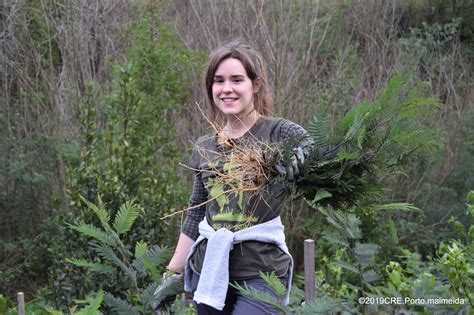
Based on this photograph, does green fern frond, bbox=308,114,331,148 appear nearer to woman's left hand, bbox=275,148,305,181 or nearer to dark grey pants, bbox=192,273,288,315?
woman's left hand, bbox=275,148,305,181

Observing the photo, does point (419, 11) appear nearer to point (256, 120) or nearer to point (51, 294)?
point (51, 294)

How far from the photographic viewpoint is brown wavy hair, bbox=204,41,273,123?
260cm

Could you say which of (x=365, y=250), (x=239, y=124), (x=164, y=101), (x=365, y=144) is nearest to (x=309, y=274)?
(x=365, y=250)

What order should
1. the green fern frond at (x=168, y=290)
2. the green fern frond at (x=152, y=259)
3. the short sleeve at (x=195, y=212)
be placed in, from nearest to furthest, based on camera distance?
the green fern frond at (x=152, y=259) < the green fern frond at (x=168, y=290) < the short sleeve at (x=195, y=212)

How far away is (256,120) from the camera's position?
2.59 m

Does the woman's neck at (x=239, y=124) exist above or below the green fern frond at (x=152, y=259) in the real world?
above

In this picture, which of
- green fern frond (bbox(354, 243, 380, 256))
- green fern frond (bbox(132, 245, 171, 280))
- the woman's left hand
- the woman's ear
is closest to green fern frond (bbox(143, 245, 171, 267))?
green fern frond (bbox(132, 245, 171, 280))

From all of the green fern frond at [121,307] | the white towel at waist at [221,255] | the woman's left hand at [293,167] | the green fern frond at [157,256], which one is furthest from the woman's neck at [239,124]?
the green fern frond at [121,307]

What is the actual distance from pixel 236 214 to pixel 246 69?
1.65ft

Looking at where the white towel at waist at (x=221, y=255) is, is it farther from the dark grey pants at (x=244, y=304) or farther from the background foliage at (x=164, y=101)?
the background foliage at (x=164, y=101)

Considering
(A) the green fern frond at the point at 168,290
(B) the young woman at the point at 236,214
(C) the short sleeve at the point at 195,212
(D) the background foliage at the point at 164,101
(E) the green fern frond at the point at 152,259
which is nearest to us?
(E) the green fern frond at the point at 152,259

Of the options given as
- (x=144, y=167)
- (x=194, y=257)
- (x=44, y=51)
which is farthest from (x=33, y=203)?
(x=194, y=257)

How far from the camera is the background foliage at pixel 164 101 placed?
5.11 metres

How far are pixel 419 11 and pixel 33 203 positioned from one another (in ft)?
18.2
